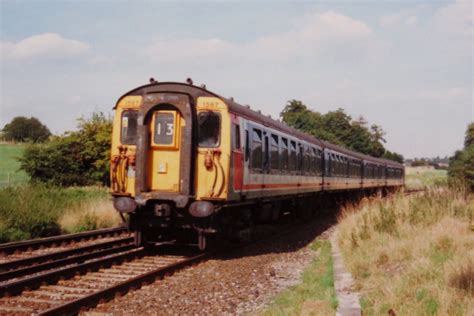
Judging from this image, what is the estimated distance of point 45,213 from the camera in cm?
1517

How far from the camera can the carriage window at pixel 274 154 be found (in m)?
14.2

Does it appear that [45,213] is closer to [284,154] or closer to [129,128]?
[129,128]

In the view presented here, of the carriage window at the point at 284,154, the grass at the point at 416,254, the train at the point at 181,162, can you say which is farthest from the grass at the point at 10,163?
the grass at the point at 416,254

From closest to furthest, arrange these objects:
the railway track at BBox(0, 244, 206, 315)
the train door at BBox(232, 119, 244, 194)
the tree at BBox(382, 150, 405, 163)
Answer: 1. the railway track at BBox(0, 244, 206, 315)
2. the train door at BBox(232, 119, 244, 194)
3. the tree at BBox(382, 150, 405, 163)

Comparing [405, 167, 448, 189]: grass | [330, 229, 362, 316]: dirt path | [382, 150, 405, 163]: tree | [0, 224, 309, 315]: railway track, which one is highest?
[382, 150, 405, 163]: tree

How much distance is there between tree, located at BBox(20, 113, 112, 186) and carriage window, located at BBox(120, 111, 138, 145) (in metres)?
15.8

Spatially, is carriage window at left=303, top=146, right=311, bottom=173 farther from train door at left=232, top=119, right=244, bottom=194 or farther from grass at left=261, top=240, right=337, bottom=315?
grass at left=261, top=240, right=337, bottom=315

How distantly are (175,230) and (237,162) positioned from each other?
7.01ft

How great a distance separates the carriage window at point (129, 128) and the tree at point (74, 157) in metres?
15.8

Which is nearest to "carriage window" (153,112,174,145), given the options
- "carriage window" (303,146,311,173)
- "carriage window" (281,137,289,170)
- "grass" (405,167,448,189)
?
"carriage window" (281,137,289,170)

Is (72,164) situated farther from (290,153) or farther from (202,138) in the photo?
(202,138)

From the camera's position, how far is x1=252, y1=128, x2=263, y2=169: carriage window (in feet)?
41.2

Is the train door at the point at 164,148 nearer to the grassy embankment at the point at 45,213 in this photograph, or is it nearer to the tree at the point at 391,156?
the grassy embankment at the point at 45,213

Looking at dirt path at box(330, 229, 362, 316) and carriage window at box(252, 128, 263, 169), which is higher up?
carriage window at box(252, 128, 263, 169)
